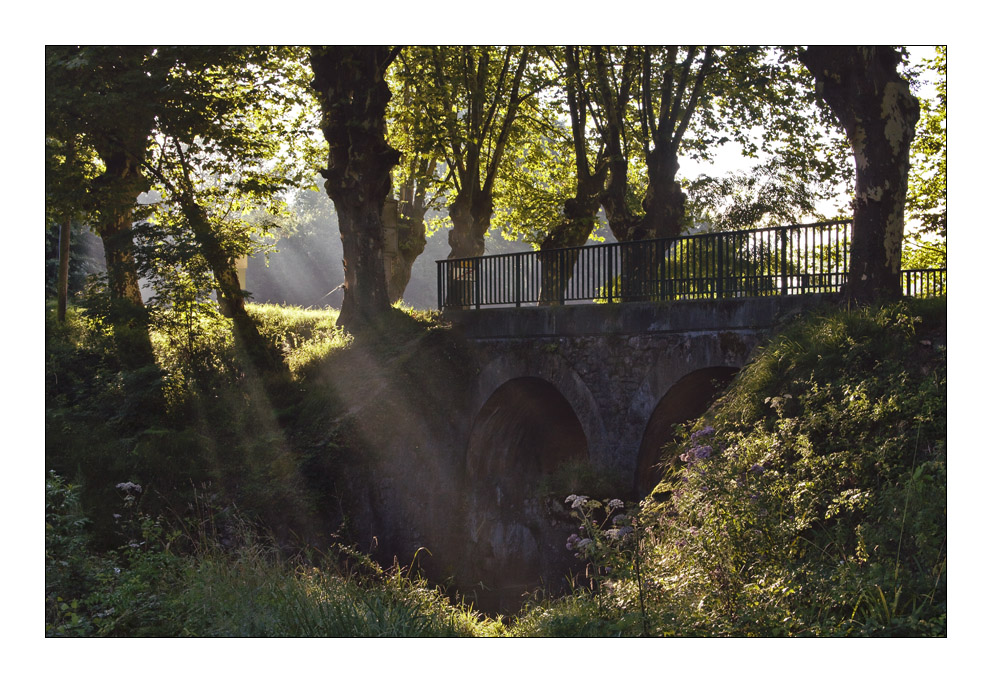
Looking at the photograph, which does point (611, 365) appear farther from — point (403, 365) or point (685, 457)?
point (685, 457)

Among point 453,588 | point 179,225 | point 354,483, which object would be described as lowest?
point 453,588

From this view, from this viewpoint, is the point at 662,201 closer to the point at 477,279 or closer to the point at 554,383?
the point at 477,279

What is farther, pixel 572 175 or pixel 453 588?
pixel 572 175

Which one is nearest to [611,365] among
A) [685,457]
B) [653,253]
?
[653,253]

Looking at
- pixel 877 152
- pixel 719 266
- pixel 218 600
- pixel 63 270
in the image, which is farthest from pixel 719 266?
pixel 63 270

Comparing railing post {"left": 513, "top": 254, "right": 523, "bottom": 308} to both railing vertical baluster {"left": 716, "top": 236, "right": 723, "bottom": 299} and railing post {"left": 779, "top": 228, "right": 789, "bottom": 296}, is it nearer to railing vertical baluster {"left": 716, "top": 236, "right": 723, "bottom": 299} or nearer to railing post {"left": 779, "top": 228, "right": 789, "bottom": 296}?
railing vertical baluster {"left": 716, "top": 236, "right": 723, "bottom": 299}

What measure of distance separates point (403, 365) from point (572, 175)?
11.6 m

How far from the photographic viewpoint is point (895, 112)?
420 inches

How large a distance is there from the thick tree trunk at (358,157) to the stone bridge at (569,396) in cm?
219

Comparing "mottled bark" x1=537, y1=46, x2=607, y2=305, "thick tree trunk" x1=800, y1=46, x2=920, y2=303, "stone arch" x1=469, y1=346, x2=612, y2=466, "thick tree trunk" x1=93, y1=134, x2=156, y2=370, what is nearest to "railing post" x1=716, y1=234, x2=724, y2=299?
"thick tree trunk" x1=800, y1=46, x2=920, y2=303

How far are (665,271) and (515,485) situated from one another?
496 cm

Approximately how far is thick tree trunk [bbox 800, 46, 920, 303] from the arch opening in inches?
217

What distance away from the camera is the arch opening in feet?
45.7

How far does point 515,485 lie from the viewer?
15.9m
